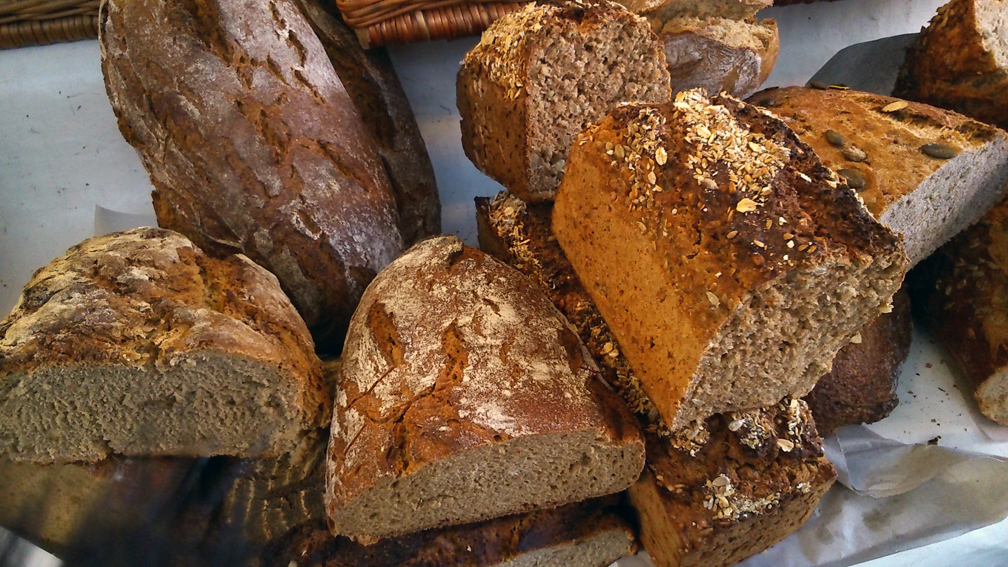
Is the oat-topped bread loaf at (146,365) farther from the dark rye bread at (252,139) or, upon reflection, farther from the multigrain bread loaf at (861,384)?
the multigrain bread loaf at (861,384)

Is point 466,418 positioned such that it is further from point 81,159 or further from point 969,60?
point 969,60

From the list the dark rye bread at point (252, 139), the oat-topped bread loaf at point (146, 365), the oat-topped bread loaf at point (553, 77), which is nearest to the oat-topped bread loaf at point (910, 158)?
the oat-topped bread loaf at point (553, 77)

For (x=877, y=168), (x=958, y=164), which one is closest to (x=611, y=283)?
(x=877, y=168)

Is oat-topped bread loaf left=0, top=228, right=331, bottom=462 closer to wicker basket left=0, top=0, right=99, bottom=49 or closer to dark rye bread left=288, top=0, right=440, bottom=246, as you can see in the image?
dark rye bread left=288, top=0, right=440, bottom=246

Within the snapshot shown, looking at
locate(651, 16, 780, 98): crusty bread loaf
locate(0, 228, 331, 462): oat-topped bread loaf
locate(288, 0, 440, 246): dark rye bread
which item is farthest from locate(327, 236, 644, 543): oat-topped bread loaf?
locate(651, 16, 780, 98): crusty bread loaf

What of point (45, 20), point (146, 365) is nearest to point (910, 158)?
point (146, 365)

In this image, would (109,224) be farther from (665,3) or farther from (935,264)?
(935,264)
